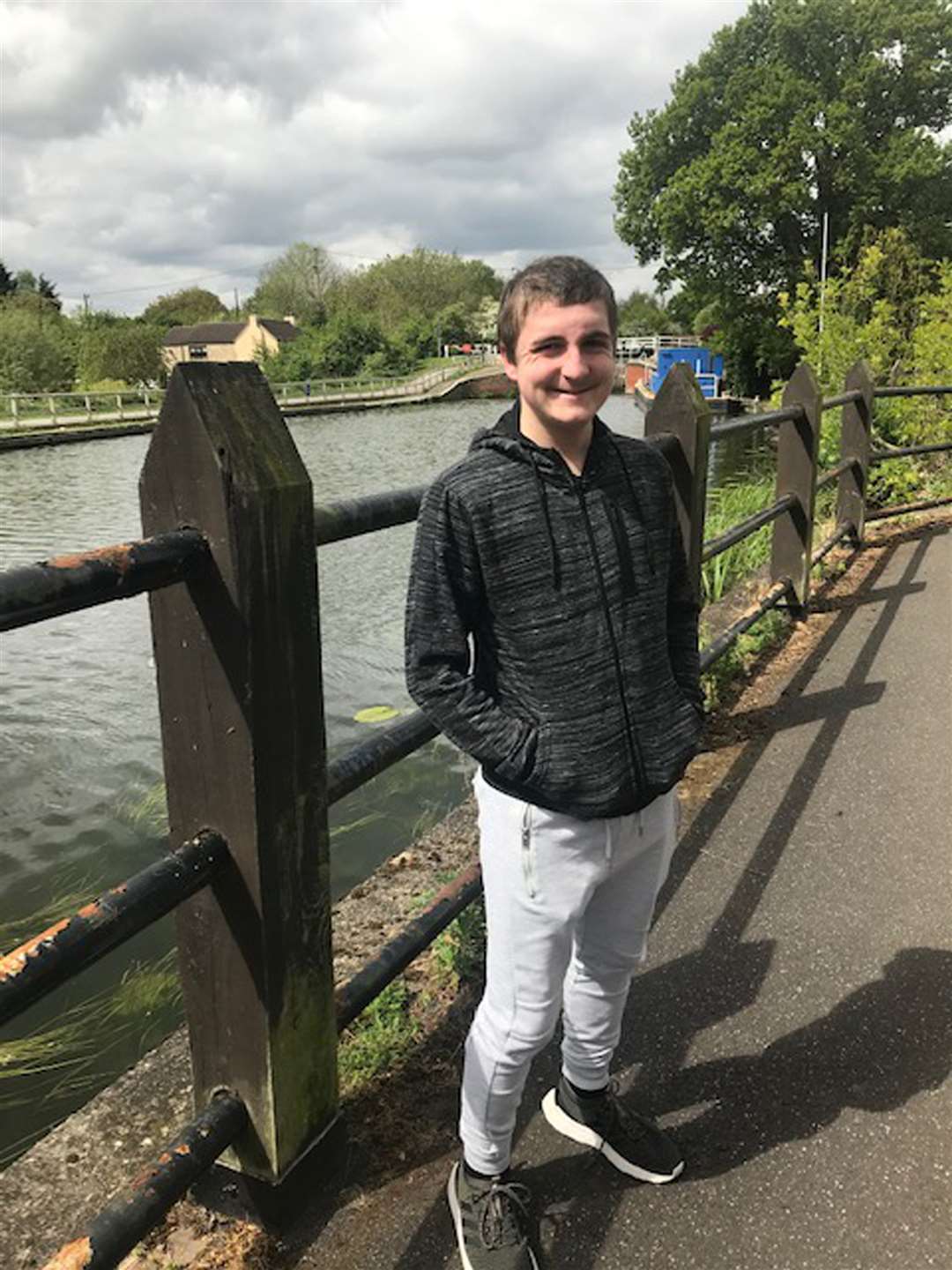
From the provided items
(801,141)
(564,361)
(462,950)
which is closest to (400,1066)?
(462,950)

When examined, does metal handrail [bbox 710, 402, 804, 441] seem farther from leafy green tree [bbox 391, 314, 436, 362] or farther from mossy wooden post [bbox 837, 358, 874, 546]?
leafy green tree [bbox 391, 314, 436, 362]

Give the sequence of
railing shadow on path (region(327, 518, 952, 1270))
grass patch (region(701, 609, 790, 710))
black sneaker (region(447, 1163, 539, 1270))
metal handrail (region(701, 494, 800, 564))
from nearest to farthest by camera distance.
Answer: black sneaker (region(447, 1163, 539, 1270)) → railing shadow on path (region(327, 518, 952, 1270)) → metal handrail (region(701, 494, 800, 564)) → grass patch (region(701, 609, 790, 710))

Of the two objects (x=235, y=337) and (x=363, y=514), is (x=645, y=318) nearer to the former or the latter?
(x=235, y=337)

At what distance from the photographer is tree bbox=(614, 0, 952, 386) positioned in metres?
34.2

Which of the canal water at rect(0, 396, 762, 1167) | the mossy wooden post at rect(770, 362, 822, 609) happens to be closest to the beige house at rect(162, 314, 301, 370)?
the canal water at rect(0, 396, 762, 1167)

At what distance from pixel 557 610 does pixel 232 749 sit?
542 millimetres

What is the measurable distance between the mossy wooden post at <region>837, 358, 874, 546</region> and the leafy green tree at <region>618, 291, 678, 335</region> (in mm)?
61497

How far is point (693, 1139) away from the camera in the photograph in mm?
2000

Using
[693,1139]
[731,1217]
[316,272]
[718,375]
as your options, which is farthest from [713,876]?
[316,272]

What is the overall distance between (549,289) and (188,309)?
10740cm

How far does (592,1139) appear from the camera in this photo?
194 cm

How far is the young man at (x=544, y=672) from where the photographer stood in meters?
1.54

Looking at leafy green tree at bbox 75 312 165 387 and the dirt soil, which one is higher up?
leafy green tree at bbox 75 312 165 387

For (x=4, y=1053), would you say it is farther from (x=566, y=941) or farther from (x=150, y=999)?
(x=566, y=941)
